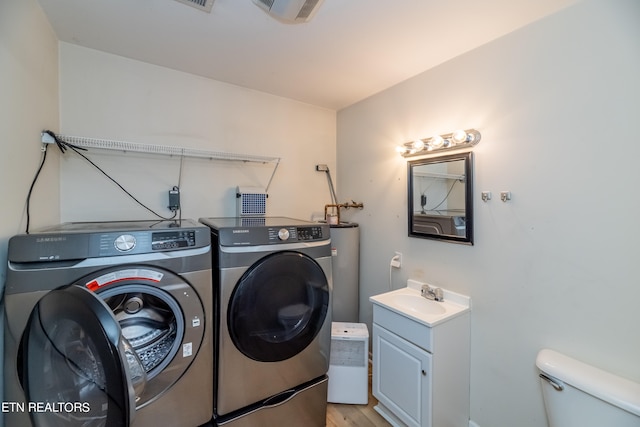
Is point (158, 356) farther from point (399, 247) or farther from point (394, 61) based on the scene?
point (394, 61)

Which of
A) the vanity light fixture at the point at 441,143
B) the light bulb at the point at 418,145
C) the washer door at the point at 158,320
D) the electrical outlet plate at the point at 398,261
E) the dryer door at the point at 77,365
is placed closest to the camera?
the dryer door at the point at 77,365

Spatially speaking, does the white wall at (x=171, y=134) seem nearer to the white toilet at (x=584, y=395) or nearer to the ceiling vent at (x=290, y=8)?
the ceiling vent at (x=290, y=8)

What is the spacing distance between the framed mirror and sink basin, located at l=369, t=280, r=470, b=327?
40 centimetres

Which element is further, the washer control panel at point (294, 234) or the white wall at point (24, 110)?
the washer control panel at point (294, 234)

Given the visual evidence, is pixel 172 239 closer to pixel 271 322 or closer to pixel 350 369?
pixel 271 322

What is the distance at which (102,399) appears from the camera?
752 mm

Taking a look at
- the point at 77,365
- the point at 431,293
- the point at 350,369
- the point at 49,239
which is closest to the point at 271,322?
the point at 77,365

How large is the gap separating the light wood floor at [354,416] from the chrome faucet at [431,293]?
0.90 metres

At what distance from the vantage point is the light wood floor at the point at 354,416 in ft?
5.80

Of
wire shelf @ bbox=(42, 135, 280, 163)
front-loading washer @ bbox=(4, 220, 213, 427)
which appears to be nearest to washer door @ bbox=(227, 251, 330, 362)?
front-loading washer @ bbox=(4, 220, 213, 427)

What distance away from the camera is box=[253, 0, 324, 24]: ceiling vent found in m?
1.15

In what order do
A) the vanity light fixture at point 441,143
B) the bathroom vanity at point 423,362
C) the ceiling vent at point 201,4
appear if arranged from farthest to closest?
1. the vanity light fixture at point 441,143
2. the bathroom vanity at point 423,362
3. the ceiling vent at point 201,4

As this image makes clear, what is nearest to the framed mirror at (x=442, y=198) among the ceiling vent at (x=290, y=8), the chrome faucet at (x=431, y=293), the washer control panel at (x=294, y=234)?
the chrome faucet at (x=431, y=293)

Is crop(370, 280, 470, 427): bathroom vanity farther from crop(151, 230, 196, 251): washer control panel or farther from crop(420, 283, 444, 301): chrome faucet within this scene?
crop(151, 230, 196, 251): washer control panel
